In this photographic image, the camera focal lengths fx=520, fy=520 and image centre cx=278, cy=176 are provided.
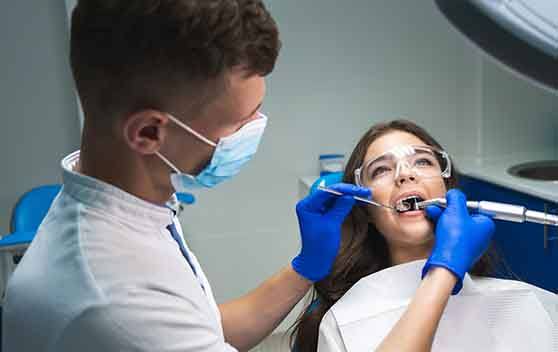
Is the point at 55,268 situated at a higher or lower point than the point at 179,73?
lower

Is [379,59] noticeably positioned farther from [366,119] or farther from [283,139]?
[283,139]

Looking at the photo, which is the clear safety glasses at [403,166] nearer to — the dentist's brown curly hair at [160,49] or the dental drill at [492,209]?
the dental drill at [492,209]

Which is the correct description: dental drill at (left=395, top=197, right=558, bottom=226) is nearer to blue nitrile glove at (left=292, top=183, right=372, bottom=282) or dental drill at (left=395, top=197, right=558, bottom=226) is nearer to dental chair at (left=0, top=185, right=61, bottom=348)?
blue nitrile glove at (left=292, top=183, right=372, bottom=282)

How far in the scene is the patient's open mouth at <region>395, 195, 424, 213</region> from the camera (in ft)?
4.60

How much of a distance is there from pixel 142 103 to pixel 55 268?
0.26 meters

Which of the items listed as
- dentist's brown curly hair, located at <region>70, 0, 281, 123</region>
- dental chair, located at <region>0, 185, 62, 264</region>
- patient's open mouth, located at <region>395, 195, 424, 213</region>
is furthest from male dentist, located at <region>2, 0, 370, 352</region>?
dental chair, located at <region>0, 185, 62, 264</region>

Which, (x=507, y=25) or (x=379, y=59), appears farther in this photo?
(x=379, y=59)

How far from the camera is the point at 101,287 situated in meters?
0.68

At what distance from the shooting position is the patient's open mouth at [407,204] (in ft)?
4.60

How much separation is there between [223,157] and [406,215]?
717 millimetres

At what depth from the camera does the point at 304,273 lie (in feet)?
4.41

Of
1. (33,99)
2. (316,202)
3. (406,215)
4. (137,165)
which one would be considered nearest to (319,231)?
(316,202)

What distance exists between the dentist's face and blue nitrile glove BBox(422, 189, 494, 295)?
0.15 meters

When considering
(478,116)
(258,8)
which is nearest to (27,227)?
(258,8)
